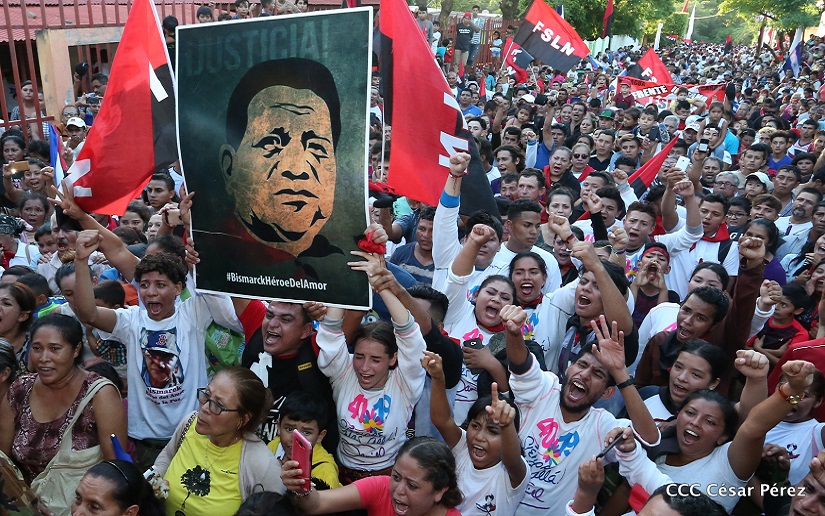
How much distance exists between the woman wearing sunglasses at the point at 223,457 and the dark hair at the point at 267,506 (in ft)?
0.52

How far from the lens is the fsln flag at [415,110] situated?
14.3 feet

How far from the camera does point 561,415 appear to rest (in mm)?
3488

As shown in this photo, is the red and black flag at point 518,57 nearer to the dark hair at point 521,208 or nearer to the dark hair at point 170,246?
the dark hair at point 521,208

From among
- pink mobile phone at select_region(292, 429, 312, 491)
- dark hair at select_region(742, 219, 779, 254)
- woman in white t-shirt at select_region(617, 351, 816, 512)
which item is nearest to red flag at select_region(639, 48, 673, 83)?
A: dark hair at select_region(742, 219, 779, 254)

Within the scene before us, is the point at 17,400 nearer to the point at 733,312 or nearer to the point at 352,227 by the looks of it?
the point at 352,227

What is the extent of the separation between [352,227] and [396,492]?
1.10 metres

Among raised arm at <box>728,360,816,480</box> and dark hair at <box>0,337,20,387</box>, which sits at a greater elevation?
raised arm at <box>728,360,816,480</box>

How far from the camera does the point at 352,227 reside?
314 centimetres

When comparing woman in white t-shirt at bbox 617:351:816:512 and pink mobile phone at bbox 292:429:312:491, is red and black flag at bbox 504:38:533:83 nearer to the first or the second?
woman in white t-shirt at bbox 617:351:816:512

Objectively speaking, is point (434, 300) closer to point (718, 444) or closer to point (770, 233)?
point (718, 444)

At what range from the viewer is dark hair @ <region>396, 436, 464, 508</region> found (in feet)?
9.77

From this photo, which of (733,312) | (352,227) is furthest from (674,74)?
(352,227)

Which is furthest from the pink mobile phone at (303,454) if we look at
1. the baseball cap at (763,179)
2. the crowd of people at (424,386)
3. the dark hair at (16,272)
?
the baseball cap at (763,179)

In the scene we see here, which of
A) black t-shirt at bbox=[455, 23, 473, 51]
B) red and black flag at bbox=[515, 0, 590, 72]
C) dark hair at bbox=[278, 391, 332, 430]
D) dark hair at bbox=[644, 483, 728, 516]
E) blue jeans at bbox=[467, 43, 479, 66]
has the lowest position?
blue jeans at bbox=[467, 43, 479, 66]
